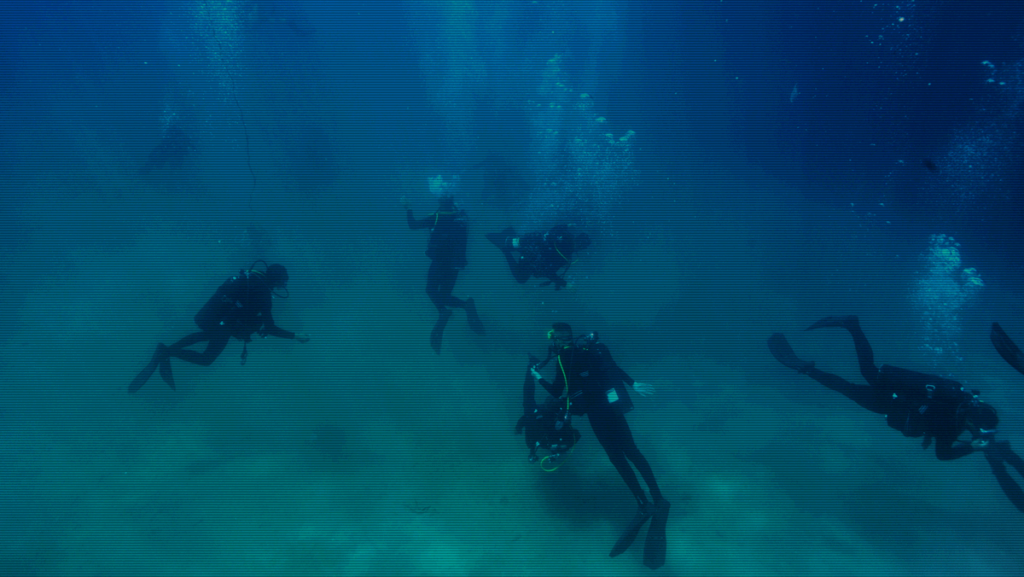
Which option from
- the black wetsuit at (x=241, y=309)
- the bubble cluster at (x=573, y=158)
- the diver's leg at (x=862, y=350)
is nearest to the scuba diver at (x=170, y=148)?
the bubble cluster at (x=573, y=158)

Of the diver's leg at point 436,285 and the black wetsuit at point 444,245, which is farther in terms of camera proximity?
the diver's leg at point 436,285

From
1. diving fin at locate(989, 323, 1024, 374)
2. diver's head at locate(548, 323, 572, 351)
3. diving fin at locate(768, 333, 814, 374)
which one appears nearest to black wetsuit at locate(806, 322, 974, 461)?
diving fin at locate(768, 333, 814, 374)

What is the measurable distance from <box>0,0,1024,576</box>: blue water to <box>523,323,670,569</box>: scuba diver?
556 mm

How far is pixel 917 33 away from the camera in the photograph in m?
22.4

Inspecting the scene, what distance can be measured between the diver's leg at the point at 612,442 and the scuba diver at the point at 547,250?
8.16ft

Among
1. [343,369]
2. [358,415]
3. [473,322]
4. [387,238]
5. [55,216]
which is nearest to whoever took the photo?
[358,415]

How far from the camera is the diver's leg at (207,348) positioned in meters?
6.01

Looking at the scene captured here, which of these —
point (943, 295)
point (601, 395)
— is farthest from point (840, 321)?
point (943, 295)

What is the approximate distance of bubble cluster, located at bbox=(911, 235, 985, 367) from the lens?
14227mm

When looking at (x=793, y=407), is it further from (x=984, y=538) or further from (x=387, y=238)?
(x=387, y=238)

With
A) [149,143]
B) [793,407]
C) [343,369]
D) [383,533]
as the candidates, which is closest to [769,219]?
[793,407]

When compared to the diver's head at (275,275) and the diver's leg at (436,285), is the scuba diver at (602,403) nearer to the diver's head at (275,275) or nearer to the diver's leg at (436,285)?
the diver's head at (275,275)

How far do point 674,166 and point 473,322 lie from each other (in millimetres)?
23810

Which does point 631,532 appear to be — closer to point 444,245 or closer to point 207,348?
point 444,245
